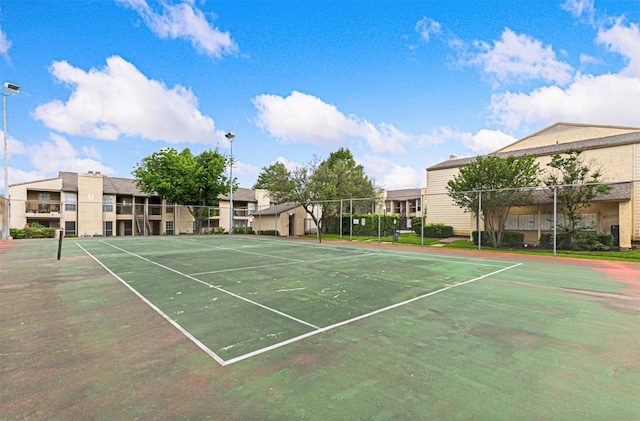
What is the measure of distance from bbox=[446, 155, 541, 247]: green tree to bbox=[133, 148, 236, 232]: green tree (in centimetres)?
2499

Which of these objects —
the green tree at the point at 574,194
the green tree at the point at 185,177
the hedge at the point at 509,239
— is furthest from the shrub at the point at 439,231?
the green tree at the point at 185,177

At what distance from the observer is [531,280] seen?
8.29 m

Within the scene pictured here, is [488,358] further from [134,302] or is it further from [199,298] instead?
[134,302]

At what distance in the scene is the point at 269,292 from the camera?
22.1ft

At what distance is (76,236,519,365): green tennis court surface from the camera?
4.35m

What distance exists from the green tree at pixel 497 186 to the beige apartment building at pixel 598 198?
5.67 feet

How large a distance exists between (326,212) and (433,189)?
10181mm

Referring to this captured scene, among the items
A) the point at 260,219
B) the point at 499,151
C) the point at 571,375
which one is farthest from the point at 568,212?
the point at 260,219

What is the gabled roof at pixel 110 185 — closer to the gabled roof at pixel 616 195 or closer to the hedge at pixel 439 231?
the hedge at pixel 439 231

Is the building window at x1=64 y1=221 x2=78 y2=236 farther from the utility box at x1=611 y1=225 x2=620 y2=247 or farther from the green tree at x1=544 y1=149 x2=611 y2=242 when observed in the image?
the utility box at x1=611 y1=225 x2=620 y2=247

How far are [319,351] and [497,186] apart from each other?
57.2 ft

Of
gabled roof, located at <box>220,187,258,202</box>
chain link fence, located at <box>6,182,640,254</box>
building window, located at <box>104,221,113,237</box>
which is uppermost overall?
gabled roof, located at <box>220,187,258,202</box>

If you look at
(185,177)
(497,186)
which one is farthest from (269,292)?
(185,177)

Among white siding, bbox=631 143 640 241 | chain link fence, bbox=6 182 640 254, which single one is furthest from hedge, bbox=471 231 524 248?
white siding, bbox=631 143 640 241
